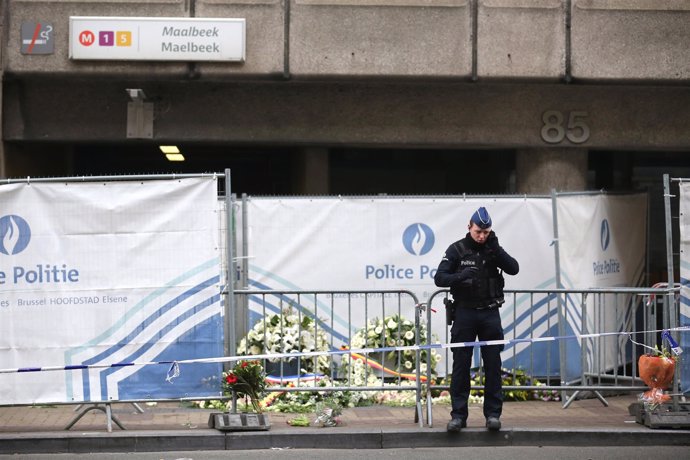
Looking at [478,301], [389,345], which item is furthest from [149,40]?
[478,301]

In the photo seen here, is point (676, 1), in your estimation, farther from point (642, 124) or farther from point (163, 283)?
point (163, 283)

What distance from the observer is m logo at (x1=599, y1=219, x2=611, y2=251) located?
12.9 meters

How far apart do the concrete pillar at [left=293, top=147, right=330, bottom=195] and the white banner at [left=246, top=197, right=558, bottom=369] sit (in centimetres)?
432

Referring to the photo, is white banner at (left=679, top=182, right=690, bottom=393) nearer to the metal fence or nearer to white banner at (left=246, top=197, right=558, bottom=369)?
the metal fence

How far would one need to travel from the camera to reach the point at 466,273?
955 centimetres

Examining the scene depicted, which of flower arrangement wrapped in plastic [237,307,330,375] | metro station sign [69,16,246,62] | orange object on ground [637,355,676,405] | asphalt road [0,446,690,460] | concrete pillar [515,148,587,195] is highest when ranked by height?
metro station sign [69,16,246,62]

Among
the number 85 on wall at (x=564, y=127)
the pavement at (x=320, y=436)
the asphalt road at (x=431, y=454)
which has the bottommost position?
the asphalt road at (x=431, y=454)

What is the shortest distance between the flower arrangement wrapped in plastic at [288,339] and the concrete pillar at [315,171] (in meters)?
5.30

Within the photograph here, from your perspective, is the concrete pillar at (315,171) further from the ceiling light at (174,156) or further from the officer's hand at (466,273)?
the officer's hand at (466,273)

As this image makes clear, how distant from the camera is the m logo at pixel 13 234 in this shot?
9.83 meters

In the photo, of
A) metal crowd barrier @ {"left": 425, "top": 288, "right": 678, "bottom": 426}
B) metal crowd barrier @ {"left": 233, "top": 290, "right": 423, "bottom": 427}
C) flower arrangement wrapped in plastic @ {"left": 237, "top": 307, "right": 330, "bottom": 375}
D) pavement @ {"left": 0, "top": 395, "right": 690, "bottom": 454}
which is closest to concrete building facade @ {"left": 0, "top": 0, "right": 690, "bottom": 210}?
metal crowd barrier @ {"left": 425, "top": 288, "right": 678, "bottom": 426}

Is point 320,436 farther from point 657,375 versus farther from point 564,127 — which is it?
point 564,127

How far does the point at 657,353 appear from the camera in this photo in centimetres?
1020

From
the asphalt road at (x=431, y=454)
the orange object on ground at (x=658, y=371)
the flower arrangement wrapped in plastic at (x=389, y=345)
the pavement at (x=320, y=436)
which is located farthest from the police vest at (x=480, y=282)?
the flower arrangement wrapped in plastic at (x=389, y=345)
